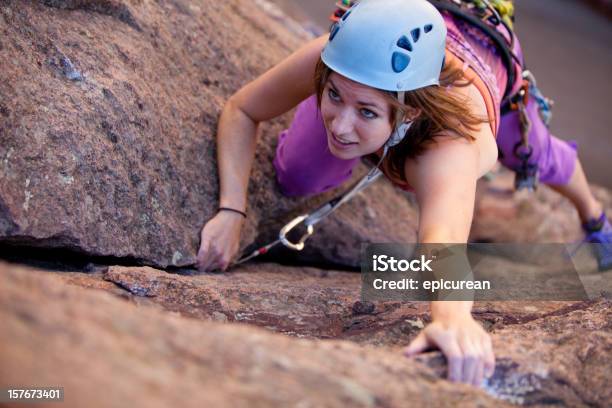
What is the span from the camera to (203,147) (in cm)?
268

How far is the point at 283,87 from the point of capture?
2572mm

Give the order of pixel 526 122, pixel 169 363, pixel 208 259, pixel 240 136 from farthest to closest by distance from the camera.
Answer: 1. pixel 526 122
2. pixel 240 136
3. pixel 208 259
4. pixel 169 363

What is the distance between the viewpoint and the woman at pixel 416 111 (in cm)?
188

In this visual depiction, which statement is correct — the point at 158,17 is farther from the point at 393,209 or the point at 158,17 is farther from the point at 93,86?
the point at 393,209

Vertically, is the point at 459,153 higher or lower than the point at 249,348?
higher

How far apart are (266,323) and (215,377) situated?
822mm

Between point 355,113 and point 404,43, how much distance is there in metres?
0.22

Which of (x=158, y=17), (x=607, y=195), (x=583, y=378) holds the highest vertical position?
(x=158, y=17)

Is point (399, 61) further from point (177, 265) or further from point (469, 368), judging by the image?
point (177, 265)

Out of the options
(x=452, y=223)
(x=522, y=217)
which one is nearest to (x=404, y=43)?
(x=452, y=223)

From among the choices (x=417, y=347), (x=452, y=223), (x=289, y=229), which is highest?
(x=452, y=223)

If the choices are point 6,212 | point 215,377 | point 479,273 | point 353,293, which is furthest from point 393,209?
point 215,377

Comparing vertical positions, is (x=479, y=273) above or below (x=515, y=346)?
below

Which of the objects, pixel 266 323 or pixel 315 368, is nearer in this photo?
pixel 315 368
